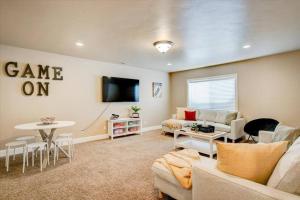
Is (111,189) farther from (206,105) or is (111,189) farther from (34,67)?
(206,105)

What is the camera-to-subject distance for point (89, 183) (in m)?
2.46

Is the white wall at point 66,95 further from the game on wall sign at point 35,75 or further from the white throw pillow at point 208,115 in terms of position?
the white throw pillow at point 208,115

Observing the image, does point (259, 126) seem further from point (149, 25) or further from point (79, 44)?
point (79, 44)

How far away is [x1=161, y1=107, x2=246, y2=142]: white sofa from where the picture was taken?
449 cm

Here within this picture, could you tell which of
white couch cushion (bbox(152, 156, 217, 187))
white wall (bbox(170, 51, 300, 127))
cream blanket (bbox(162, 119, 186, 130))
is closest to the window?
white wall (bbox(170, 51, 300, 127))

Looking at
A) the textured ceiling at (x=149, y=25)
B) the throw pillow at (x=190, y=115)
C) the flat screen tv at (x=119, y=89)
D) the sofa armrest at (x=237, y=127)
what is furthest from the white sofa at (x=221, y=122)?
the textured ceiling at (x=149, y=25)

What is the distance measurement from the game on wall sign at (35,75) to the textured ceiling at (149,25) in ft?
1.58

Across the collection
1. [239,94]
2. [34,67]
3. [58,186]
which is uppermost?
[34,67]

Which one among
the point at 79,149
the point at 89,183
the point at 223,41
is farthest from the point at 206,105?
the point at 89,183

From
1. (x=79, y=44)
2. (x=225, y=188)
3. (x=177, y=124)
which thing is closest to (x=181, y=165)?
(x=225, y=188)

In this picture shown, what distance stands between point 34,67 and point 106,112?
2257mm

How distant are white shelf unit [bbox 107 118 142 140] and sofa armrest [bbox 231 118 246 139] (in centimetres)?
290

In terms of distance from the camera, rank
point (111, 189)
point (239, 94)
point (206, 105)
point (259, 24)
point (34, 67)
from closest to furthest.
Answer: point (111, 189), point (259, 24), point (34, 67), point (239, 94), point (206, 105)

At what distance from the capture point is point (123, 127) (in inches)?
211
